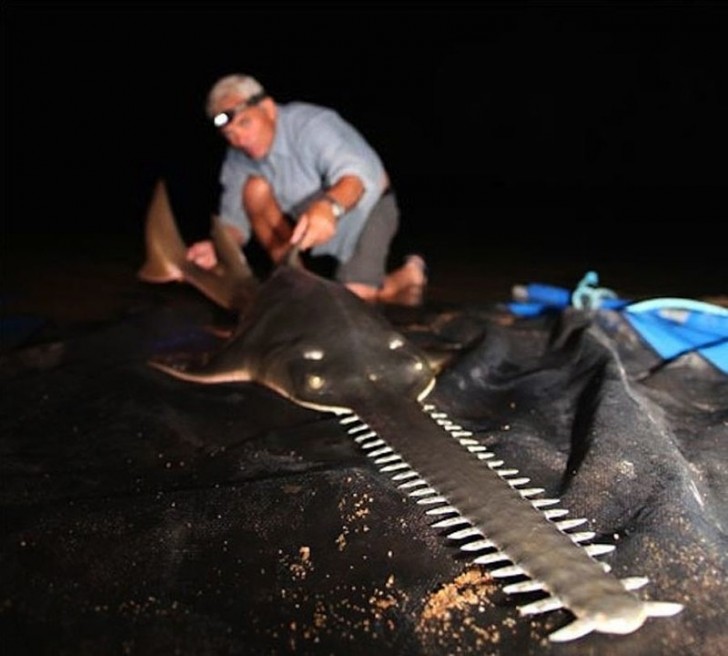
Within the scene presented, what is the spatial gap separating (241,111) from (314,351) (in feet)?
6.06

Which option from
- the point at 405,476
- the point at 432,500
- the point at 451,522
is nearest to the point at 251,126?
the point at 405,476

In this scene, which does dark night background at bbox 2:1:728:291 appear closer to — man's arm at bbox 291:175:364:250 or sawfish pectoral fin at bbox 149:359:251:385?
man's arm at bbox 291:175:364:250

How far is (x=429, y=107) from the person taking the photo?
1653cm

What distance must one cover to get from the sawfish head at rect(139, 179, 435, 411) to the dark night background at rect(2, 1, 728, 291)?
150 inches

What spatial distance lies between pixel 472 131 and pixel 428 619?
→ 1530cm

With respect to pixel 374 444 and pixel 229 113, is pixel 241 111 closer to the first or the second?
pixel 229 113

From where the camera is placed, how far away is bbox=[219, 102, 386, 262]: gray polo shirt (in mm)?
4113

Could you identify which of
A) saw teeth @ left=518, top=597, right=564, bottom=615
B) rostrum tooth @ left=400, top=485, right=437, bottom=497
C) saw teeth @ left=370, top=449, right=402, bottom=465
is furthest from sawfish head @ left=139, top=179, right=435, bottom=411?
saw teeth @ left=518, top=597, right=564, bottom=615

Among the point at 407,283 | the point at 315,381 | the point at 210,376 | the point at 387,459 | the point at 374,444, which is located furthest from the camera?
the point at 407,283

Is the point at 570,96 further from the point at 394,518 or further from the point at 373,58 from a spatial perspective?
the point at 394,518

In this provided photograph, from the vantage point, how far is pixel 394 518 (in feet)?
5.68

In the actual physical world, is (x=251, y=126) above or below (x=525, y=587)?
above

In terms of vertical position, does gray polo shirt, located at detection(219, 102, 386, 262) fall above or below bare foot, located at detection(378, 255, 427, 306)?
above

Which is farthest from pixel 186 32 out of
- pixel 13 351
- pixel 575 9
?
pixel 13 351
